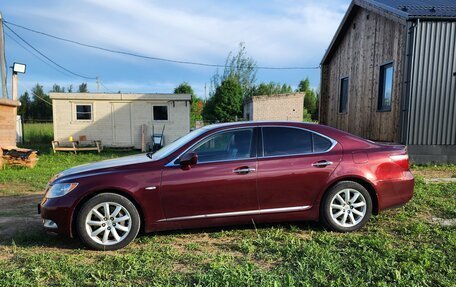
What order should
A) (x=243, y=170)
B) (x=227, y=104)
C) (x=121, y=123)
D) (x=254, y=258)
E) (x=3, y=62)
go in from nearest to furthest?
1. (x=254, y=258)
2. (x=243, y=170)
3. (x=3, y=62)
4. (x=121, y=123)
5. (x=227, y=104)

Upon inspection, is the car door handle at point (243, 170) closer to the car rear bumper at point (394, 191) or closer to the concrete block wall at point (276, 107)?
the car rear bumper at point (394, 191)

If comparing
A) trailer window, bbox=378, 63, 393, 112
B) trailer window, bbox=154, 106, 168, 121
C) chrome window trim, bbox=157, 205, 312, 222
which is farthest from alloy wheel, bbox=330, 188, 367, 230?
trailer window, bbox=154, 106, 168, 121

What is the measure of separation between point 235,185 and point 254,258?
2.93 feet

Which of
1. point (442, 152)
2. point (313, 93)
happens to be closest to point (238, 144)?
point (442, 152)

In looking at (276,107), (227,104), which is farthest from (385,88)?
(227,104)

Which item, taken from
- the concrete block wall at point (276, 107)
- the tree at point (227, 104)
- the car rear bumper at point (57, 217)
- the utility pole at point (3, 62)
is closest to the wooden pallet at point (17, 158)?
the utility pole at point (3, 62)

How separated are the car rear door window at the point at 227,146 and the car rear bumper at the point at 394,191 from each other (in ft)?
5.83

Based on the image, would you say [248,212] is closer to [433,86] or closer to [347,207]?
[347,207]

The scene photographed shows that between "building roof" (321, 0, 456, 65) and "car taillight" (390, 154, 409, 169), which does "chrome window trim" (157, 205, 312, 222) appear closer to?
"car taillight" (390, 154, 409, 169)

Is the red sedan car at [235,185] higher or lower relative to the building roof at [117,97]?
lower

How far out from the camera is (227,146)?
453 centimetres

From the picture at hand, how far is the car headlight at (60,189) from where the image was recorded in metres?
3.97

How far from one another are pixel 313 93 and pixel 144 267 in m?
58.3

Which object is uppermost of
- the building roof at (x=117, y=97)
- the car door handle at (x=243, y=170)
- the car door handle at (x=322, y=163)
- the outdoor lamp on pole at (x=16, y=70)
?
the outdoor lamp on pole at (x=16, y=70)
